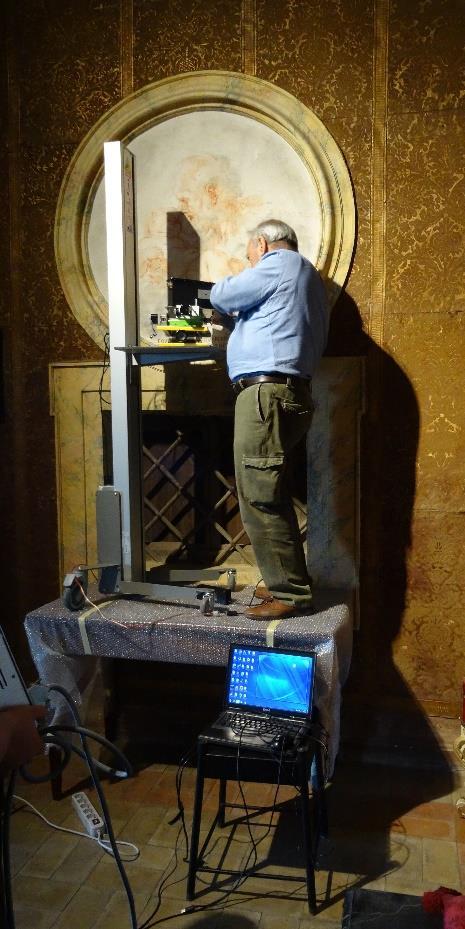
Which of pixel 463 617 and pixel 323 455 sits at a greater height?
pixel 323 455

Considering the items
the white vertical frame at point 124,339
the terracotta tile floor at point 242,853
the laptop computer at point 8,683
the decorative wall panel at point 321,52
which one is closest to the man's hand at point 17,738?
the laptop computer at point 8,683

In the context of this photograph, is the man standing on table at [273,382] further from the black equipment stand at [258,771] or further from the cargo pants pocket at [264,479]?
the black equipment stand at [258,771]

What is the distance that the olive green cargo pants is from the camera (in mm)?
3180

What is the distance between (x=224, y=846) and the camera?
304 cm

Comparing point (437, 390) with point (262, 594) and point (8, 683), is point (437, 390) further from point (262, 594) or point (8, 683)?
point (8, 683)

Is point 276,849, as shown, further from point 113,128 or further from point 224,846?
point 113,128

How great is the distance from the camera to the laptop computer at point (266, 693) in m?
2.81

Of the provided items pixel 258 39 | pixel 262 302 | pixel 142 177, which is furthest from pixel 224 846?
pixel 258 39

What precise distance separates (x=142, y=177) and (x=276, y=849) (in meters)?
2.90

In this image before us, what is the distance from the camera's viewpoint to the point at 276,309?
10.5ft

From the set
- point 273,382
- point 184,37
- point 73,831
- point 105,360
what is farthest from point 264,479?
point 184,37

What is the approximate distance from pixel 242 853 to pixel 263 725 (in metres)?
0.54

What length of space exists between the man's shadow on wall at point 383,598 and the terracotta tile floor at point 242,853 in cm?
3

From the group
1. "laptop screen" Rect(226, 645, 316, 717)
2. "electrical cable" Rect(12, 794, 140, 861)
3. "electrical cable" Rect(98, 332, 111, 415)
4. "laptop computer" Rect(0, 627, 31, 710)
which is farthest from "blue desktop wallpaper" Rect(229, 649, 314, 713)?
"electrical cable" Rect(98, 332, 111, 415)
